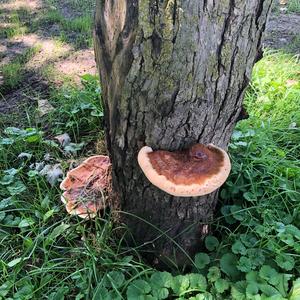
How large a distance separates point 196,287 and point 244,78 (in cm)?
102

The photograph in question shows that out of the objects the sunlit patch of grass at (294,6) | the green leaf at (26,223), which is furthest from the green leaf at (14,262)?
the sunlit patch of grass at (294,6)

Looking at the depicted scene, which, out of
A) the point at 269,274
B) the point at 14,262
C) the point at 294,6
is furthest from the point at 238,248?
the point at 294,6

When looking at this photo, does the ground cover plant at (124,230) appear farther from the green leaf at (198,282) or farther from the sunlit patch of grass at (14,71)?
the sunlit patch of grass at (14,71)

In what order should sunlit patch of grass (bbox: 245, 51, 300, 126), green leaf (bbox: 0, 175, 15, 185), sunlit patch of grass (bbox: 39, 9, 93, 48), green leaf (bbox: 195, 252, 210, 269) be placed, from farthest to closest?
sunlit patch of grass (bbox: 39, 9, 93, 48)
sunlit patch of grass (bbox: 245, 51, 300, 126)
green leaf (bbox: 0, 175, 15, 185)
green leaf (bbox: 195, 252, 210, 269)

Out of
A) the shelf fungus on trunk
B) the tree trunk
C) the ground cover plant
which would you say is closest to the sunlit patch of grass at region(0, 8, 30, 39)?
the ground cover plant

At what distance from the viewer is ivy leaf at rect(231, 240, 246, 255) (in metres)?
1.95

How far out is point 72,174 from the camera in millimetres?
2312

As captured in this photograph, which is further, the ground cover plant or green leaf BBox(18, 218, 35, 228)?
green leaf BBox(18, 218, 35, 228)

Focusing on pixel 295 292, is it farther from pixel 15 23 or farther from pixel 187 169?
pixel 15 23

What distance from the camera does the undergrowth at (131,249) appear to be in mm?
1875

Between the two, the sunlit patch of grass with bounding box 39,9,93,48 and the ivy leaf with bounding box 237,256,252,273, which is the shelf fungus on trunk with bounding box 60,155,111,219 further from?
the sunlit patch of grass with bounding box 39,9,93,48

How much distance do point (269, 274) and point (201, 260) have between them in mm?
346

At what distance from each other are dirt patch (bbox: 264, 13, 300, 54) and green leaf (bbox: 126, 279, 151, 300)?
3.02 meters

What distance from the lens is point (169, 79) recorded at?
1482 mm
